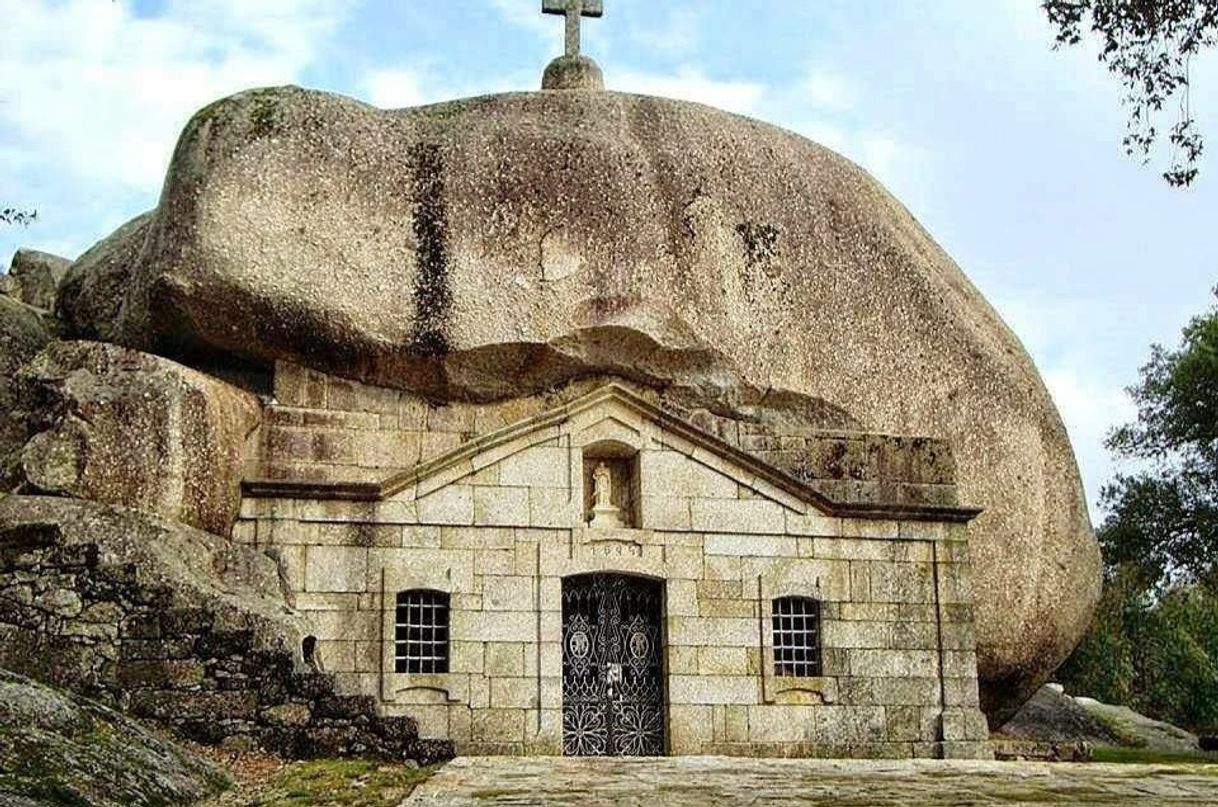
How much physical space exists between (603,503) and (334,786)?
6.84 metres

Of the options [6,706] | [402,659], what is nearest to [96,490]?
[402,659]

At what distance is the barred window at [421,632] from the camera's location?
15.7 meters

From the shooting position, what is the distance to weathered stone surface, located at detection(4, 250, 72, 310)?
836 inches

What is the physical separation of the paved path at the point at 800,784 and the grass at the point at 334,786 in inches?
9.5

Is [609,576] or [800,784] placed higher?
[609,576]

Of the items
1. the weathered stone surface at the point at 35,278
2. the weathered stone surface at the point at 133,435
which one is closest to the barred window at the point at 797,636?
the weathered stone surface at the point at 133,435

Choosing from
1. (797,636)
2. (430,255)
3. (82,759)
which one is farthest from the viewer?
(430,255)

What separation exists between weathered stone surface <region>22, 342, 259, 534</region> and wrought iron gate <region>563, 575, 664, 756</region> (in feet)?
13.4

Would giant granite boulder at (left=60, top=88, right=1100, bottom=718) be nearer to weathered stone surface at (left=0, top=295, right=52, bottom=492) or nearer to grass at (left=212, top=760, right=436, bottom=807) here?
weathered stone surface at (left=0, top=295, right=52, bottom=492)

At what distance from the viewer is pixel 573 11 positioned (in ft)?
71.9

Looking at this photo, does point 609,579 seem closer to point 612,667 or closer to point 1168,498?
point 612,667

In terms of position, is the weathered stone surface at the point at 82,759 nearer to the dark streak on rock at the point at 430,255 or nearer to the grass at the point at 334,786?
the grass at the point at 334,786

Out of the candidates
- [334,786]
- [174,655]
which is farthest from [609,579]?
[334,786]

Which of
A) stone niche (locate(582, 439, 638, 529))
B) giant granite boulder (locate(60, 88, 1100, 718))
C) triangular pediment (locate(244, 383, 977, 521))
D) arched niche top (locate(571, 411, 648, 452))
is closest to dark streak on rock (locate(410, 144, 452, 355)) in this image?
giant granite boulder (locate(60, 88, 1100, 718))
